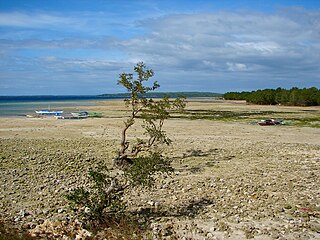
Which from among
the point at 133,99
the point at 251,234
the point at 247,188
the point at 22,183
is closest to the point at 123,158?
the point at 133,99

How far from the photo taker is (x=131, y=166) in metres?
15.9

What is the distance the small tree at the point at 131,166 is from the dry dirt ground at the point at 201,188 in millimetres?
1007

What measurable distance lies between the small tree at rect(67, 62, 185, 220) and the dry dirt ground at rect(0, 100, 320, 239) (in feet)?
3.30

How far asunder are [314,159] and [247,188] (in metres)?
8.28

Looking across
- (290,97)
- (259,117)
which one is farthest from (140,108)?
(290,97)

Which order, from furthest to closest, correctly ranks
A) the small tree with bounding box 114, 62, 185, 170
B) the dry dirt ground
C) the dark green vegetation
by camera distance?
the dark green vegetation < the small tree with bounding box 114, 62, 185, 170 < the dry dirt ground

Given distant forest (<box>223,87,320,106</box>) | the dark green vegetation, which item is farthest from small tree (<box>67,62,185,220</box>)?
distant forest (<box>223,87,320,106</box>)

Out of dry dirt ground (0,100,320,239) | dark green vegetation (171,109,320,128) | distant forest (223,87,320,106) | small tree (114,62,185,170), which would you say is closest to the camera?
dry dirt ground (0,100,320,239)

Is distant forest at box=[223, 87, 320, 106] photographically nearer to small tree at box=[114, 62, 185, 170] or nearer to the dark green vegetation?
the dark green vegetation

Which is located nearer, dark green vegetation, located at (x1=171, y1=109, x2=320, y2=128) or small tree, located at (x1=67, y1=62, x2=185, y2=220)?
small tree, located at (x1=67, y1=62, x2=185, y2=220)

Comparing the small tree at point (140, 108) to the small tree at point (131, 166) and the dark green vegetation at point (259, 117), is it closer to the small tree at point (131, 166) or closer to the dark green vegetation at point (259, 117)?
the small tree at point (131, 166)

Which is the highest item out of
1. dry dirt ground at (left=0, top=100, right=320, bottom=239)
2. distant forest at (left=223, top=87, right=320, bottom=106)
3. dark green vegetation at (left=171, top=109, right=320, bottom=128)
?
distant forest at (left=223, top=87, right=320, bottom=106)

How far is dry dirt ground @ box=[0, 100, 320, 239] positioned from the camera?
10.9 meters

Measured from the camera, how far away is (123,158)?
19.2 metres
